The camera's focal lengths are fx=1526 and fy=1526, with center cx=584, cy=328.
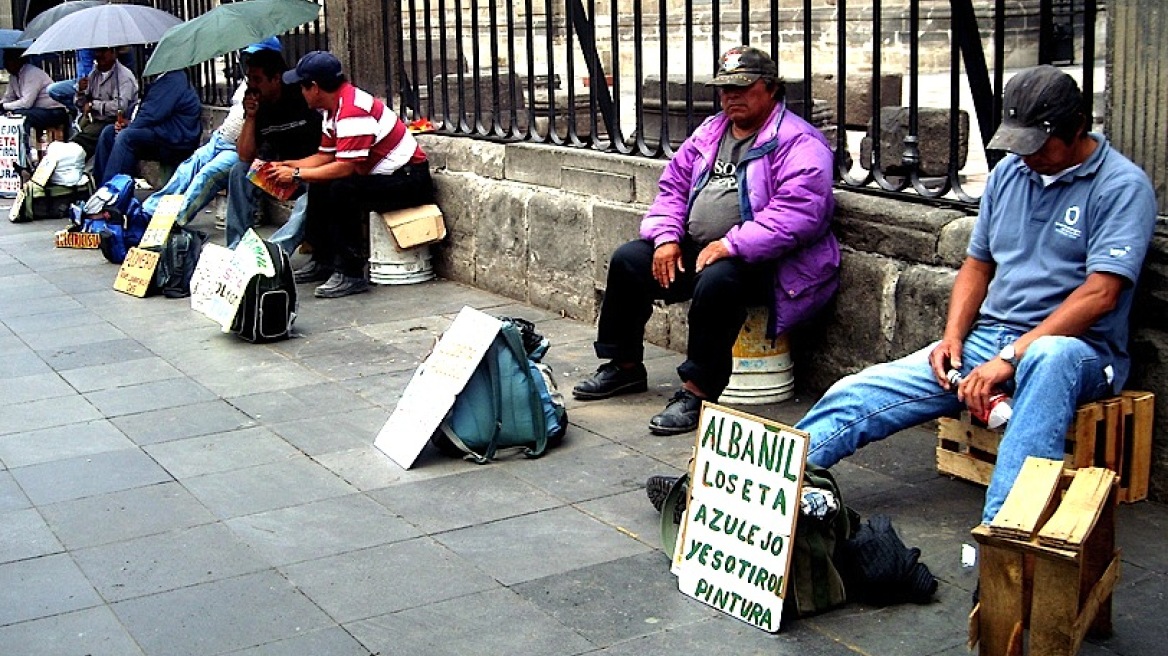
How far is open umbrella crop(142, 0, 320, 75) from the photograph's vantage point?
342 inches

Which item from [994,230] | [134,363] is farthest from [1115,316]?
[134,363]

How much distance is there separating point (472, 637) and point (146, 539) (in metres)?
1.37

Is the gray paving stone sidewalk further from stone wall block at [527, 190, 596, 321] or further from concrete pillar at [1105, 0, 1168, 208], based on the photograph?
concrete pillar at [1105, 0, 1168, 208]

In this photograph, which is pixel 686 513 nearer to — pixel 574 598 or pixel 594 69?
pixel 574 598

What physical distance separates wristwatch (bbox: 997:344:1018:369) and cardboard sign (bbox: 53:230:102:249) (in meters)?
7.67

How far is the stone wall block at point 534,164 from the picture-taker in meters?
7.75

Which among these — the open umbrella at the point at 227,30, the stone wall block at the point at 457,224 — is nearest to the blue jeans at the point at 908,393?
the stone wall block at the point at 457,224

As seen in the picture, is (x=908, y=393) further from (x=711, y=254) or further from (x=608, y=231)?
(x=608, y=231)

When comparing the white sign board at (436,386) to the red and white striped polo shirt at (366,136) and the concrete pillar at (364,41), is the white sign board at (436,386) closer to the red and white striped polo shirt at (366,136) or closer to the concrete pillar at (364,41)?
the red and white striped polo shirt at (366,136)

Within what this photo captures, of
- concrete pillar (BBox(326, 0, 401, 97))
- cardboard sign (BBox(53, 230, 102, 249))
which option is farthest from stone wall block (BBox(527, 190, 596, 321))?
cardboard sign (BBox(53, 230, 102, 249))

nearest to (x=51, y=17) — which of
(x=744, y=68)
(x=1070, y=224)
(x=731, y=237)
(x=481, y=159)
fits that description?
(x=481, y=159)

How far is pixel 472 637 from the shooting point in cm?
394

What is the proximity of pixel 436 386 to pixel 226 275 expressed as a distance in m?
2.58

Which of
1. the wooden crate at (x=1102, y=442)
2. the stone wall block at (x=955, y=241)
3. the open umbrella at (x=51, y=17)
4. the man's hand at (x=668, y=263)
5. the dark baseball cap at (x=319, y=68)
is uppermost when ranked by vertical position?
the open umbrella at (x=51, y=17)
